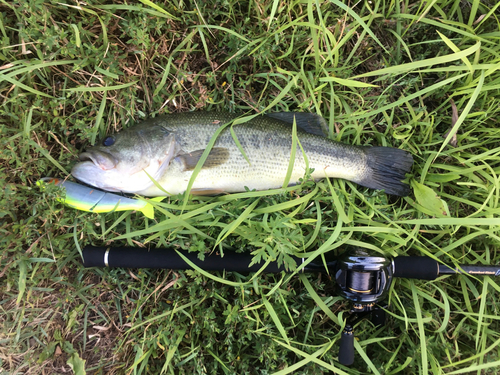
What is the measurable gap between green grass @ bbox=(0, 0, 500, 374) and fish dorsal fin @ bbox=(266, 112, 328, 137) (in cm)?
9

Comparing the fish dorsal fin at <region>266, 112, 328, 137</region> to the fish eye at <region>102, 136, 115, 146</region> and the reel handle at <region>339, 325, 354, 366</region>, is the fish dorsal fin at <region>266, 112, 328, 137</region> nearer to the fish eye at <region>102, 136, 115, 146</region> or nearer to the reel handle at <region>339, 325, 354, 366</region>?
the fish eye at <region>102, 136, 115, 146</region>

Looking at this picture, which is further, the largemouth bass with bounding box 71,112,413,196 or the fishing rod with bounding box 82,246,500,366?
the largemouth bass with bounding box 71,112,413,196

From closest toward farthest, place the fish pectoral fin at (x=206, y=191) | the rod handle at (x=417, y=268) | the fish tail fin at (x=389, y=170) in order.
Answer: the rod handle at (x=417, y=268), the fish pectoral fin at (x=206, y=191), the fish tail fin at (x=389, y=170)

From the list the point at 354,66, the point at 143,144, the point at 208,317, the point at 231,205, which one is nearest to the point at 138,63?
the point at 143,144

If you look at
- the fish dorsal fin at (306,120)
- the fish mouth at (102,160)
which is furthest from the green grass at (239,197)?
the fish mouth at (102,160)

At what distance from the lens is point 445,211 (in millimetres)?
2426

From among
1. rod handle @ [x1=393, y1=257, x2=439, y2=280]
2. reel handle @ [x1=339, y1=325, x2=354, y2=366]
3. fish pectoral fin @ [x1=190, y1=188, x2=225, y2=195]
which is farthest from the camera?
fish pectoral fin @ [x1=190, y1=188, x2=225, y2=195]

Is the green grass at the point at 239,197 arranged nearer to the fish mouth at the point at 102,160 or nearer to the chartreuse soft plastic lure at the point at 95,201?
the chartreuse soft plastic lure at the point at 95,201

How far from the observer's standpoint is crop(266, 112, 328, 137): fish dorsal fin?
251cm

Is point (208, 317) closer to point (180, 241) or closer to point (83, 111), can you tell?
point (180, 241)

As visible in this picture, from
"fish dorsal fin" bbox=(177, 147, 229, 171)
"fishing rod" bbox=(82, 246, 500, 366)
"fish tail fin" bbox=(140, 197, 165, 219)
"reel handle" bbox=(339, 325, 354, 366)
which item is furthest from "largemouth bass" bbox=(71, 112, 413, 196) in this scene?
"reel handle" bbox=(339, 325, 354, 366)

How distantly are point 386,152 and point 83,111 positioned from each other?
8.24 ft

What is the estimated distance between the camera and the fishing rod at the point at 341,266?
2.13 meters

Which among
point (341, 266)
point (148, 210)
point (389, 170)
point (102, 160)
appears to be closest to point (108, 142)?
point (102, 160)
